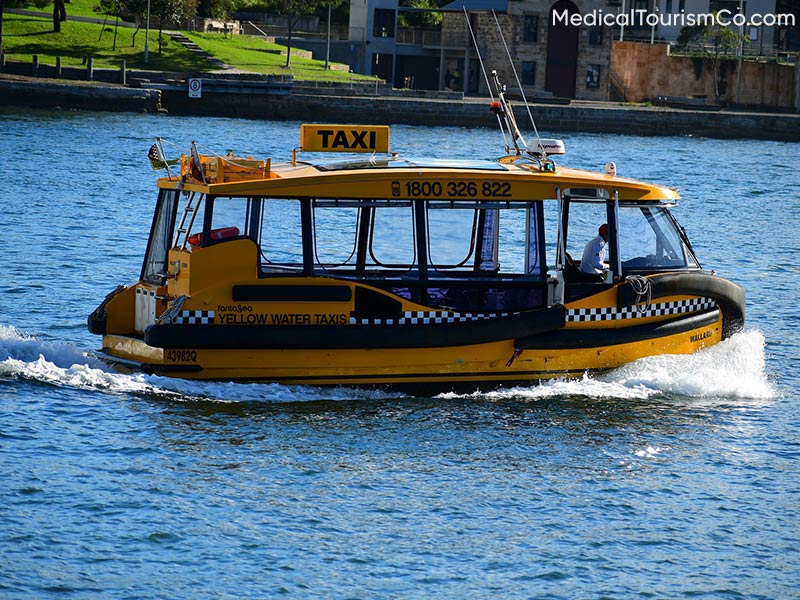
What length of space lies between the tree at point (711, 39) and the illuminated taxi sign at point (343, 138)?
6418cm

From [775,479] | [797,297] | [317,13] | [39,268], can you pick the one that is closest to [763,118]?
[317,13]

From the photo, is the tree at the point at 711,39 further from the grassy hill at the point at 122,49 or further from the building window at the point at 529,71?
the grassy hill at the point at 122,49

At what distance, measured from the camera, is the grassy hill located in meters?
61.6

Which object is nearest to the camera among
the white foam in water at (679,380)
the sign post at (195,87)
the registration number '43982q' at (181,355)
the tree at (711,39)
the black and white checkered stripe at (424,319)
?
the registration number '43982q' at (181,355)

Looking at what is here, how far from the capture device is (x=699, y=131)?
63125 mm

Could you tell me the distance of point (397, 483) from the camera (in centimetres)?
1130

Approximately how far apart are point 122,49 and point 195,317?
54.2m

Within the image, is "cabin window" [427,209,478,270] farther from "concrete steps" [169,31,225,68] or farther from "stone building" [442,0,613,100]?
"stone building" [442,0,613,100]

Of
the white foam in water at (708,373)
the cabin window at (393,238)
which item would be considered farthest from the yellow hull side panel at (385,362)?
the cabin window at (393,238)

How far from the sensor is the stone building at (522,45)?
75.1 metres

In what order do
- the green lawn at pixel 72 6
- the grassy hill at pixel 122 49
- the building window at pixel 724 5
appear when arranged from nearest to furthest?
the grassy hill at pixel 122 49
the green lawn at pixel 72 6
the building window at pixel 724 5

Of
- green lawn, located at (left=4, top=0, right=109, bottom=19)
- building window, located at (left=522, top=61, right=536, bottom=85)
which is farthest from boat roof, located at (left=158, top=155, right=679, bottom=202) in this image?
building window, located at (left=522, top=61, right=536, bottom=85)

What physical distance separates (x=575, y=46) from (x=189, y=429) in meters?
66.2

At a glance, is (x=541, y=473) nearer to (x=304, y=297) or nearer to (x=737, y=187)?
→ (x=304, y=297)
